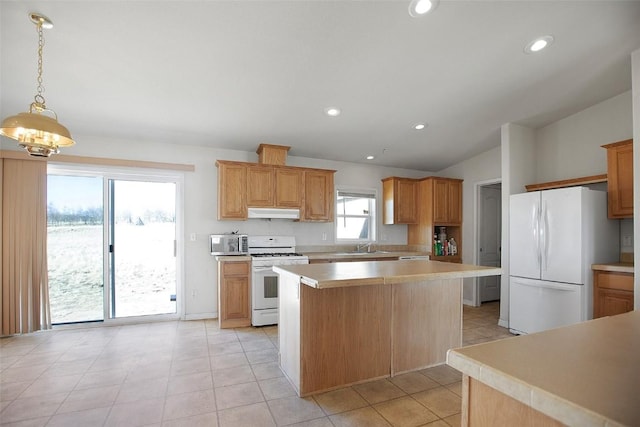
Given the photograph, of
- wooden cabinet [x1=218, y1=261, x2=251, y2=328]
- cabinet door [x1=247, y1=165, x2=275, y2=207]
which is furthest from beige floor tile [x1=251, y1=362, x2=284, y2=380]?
cabinet door [x1=247, y1=165, x2=275, y2=207]

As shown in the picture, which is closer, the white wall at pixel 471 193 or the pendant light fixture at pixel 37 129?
the pendant light fixture at pixel 37 129

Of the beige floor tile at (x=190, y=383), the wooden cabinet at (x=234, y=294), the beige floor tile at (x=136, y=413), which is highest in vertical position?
the wooden cabinet at (x=234, y=294)

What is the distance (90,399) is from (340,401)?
1.87 meters

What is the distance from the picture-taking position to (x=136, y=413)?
216 cm

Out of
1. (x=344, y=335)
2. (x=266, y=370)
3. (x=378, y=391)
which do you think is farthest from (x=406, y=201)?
(x=266, y=370)

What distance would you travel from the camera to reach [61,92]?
3.01m

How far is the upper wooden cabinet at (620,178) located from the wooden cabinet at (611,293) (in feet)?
2.25

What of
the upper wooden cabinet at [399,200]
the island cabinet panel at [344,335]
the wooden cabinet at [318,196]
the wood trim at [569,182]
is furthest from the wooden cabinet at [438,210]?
the island cabinet panel at [344,335]

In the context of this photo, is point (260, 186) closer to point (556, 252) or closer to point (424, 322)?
point (424, 322)

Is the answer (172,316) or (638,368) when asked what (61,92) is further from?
(638,368)

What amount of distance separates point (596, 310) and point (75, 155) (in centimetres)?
630

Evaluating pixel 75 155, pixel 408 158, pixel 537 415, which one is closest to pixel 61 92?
pixel 75 155

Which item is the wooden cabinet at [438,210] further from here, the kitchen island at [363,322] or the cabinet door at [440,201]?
the kitchen island at [363,322]

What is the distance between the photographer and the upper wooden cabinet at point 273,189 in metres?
4.29
